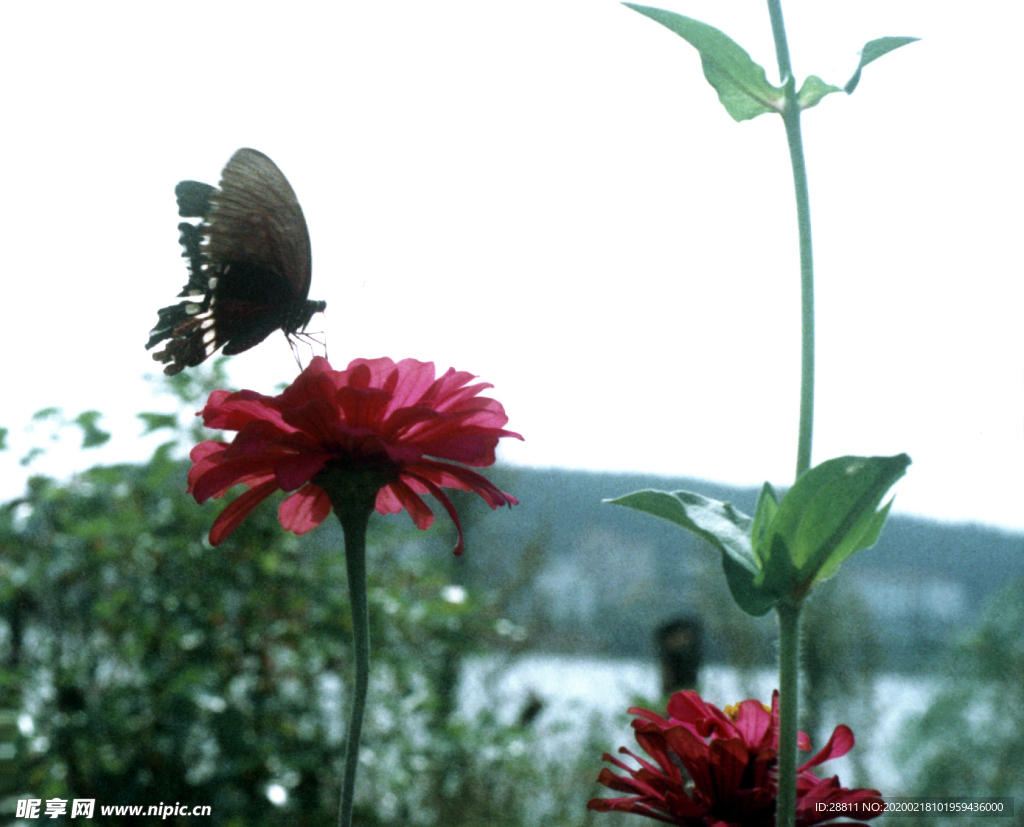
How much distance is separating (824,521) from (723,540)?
45mm

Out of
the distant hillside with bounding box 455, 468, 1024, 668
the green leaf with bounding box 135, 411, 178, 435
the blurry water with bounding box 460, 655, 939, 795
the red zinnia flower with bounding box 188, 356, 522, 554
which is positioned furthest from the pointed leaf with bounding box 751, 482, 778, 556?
the distant hillside with bounding box 455, 468, 1024, 668

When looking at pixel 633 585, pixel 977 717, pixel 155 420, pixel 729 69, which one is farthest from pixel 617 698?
pixel 729 69

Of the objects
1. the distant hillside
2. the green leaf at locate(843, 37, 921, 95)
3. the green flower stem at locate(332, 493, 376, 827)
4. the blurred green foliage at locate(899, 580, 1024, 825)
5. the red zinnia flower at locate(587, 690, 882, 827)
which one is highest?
the green leaf at locate(843, 37, 921, 95)

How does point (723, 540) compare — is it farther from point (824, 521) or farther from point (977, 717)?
point (977, 717)

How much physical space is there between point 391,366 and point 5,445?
3.05 ft

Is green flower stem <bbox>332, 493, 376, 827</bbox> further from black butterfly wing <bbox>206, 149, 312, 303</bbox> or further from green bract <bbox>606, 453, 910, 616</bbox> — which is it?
black butterfly wing <bbox>206, 149, 312, 303</bbox>

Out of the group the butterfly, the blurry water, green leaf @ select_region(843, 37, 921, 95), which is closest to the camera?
green leaf @ select_region(843, 37, 921, 95)

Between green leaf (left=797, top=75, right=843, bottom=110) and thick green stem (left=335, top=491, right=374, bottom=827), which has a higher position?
green leaf (left=797, top=75, right=843, bottom=110)

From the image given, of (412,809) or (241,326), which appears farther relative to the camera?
(412,809)

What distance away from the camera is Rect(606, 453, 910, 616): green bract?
403 millimetres

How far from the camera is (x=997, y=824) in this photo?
1.58 meters

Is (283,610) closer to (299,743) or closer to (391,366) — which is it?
(299,743)

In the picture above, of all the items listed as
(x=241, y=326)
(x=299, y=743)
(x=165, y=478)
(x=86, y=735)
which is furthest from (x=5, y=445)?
(x=241, y=326)

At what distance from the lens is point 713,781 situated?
0.42 meters
